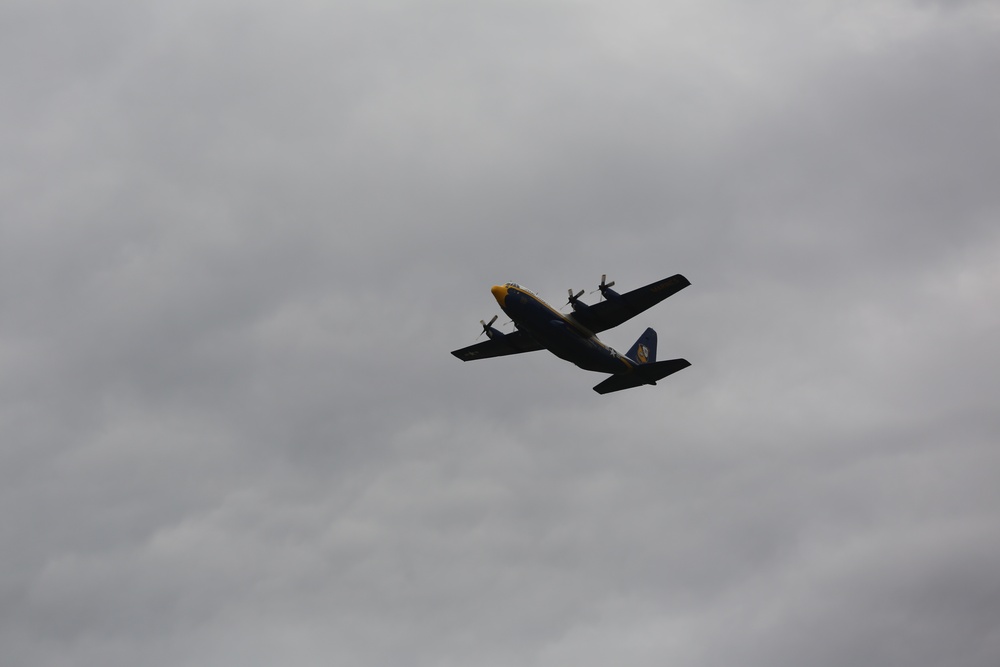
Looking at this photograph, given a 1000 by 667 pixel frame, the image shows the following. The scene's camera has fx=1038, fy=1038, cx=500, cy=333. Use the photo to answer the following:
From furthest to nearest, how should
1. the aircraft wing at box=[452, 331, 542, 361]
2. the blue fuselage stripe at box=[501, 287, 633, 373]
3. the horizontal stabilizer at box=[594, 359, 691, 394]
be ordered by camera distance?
the aircraft wing at box=[452, 331, 542, 361], the horizontal stabilizer at box=[594, 359, 691, 394], the blue fuselage stripe at box=[501, 287, 633, 373]

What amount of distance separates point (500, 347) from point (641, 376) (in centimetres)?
1377

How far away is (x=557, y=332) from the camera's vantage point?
86.5 metres

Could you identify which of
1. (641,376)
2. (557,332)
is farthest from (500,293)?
(641,376)

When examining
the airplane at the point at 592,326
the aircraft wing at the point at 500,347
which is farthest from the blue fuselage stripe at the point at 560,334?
the aircraft wing at the point at 500,347

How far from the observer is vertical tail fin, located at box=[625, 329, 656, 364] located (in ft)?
320

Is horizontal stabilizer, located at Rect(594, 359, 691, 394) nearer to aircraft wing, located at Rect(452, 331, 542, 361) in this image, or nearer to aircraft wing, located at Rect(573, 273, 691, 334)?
aircraft wing, located at Rect(573, 273, 691, 334)

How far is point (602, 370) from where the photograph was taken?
91.4m

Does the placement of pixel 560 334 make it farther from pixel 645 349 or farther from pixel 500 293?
pixel 645 349

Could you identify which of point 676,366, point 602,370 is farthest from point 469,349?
point 676,366

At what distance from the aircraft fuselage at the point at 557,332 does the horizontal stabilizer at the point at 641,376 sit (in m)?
0.89

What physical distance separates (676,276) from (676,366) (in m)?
9.47

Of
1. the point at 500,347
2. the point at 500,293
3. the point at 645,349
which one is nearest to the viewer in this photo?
the point at 500,293

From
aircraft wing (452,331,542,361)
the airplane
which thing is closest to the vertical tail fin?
the airplane

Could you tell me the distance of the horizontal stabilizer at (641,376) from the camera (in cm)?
8806
